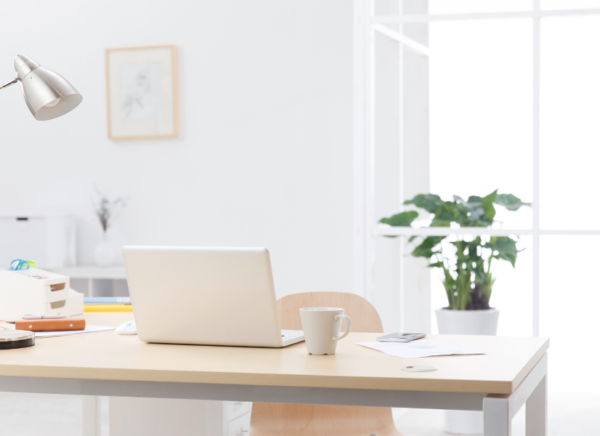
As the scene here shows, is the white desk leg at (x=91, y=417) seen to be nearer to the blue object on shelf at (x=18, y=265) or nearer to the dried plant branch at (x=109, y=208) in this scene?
the blue object on shelf at (x=18, y=265)

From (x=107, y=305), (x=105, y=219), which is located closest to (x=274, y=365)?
(x=107, y=305)

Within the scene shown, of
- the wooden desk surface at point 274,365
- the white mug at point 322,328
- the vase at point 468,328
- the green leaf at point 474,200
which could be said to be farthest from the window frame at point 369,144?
the white mug at point 322,328

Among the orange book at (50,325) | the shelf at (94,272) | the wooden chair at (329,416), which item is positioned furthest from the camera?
the shelf at (94,272)

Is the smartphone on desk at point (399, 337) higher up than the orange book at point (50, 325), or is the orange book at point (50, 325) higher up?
the orange book at point (50, 325)

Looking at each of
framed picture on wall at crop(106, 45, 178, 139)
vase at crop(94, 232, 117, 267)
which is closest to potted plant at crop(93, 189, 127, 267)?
vase at crop(94, 232, 117, 267)

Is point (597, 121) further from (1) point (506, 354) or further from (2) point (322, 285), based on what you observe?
(1) point (506, 354)

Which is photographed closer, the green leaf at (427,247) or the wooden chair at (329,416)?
the wooden chair at (329,416)

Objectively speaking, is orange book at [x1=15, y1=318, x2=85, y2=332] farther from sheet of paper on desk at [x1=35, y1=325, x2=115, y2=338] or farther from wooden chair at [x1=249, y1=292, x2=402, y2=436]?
wooden chair at [x1=249, y1=292, x2=402, y2=436]

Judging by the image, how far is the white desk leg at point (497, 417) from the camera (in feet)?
3.75

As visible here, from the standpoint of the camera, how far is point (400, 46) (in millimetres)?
3373

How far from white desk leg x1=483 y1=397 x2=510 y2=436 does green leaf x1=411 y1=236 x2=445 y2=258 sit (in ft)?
7.00

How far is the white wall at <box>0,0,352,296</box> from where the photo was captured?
12.4 feet

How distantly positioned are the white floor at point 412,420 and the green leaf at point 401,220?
87cm

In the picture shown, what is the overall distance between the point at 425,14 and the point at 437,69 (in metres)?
0.24
